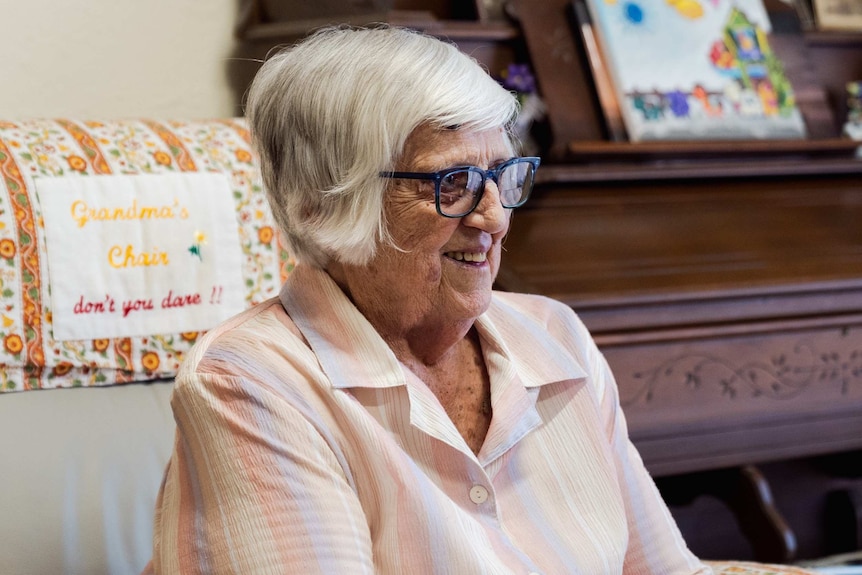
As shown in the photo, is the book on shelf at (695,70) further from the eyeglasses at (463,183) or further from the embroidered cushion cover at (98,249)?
the eyeglasses at (463,183)

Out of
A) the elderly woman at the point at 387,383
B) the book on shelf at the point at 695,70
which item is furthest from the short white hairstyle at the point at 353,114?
the book on shelf at the point at 695,70

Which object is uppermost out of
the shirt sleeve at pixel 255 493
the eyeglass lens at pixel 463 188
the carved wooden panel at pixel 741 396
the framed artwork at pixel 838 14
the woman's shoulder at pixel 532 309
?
the eyeglass lens at pixel 463 188

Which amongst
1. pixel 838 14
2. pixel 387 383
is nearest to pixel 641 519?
pixel 387 383

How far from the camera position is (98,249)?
57.6 inches

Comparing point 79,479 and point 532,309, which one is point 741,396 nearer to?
point 532,309

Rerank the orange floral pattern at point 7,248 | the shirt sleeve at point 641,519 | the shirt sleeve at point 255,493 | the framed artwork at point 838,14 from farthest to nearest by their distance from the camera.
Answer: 1. the framed artwork at point 838,14
2. the orange floral pattern at point 7,248
3. the shirt sleeve at point 641,519
4. the shirt sleeve at point 255,493

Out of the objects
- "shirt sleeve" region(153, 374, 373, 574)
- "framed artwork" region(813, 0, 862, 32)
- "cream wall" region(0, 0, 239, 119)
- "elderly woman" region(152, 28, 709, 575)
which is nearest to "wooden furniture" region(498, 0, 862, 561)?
"framed artwork" region(813, 0, 862, 32)

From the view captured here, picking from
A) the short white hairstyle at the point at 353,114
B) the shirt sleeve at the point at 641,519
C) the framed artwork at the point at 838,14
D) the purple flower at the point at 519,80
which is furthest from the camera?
the framed artwork at the point at 838,14

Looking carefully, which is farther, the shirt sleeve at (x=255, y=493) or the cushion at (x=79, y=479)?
the cushion at (x=79, y=479)

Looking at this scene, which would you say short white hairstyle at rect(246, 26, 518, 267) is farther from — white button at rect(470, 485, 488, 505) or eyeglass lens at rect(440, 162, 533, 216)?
white button at rect(470, 485, 488, 505)

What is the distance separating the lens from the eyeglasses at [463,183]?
103cm

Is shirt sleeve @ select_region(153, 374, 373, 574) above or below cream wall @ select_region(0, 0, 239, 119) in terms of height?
below

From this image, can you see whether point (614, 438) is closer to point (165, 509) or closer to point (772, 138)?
point (165, 509)

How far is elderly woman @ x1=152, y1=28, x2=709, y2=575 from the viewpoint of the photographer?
945 millimetres
